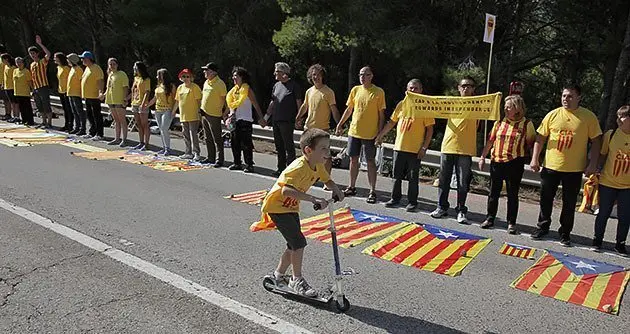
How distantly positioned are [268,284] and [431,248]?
1.99m

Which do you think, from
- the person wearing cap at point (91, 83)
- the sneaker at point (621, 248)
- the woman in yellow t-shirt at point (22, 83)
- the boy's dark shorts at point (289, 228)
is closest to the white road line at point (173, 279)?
the boy's dark shorts at point (289, 228)

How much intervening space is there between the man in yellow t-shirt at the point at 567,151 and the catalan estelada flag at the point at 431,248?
0.86 metres

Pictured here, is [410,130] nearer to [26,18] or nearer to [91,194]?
[91,194]

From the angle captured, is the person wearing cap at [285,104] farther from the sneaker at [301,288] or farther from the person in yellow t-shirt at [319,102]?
the sneaker at [301,288]

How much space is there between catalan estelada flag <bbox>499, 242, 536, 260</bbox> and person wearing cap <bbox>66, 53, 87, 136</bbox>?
10.4 meters

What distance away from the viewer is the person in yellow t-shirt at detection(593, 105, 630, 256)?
5.58 m

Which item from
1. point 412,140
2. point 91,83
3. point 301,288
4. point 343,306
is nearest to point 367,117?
point 412,140

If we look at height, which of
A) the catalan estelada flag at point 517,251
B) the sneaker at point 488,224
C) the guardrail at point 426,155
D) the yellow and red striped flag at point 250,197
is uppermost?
the guardrail at point 426,155

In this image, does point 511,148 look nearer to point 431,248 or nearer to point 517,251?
point 517,251

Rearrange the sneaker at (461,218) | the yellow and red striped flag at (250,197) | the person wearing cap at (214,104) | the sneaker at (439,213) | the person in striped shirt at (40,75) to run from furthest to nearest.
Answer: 1. the person in striped shirt at (40,75)
2. the person wearing cap at (214,104)
3. the yellow and red striped flag at (250,197)
4. the sneaker at (439,213)
5. the sneaker at (461,218)

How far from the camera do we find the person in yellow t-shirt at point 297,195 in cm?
399

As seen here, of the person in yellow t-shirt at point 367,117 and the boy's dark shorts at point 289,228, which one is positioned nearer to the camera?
the boy's dark shorts at point 289,228

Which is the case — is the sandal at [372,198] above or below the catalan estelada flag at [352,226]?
above

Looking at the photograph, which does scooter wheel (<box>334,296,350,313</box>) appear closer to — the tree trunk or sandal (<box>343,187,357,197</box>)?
sandal (<box>343,187,357,197</box>)
